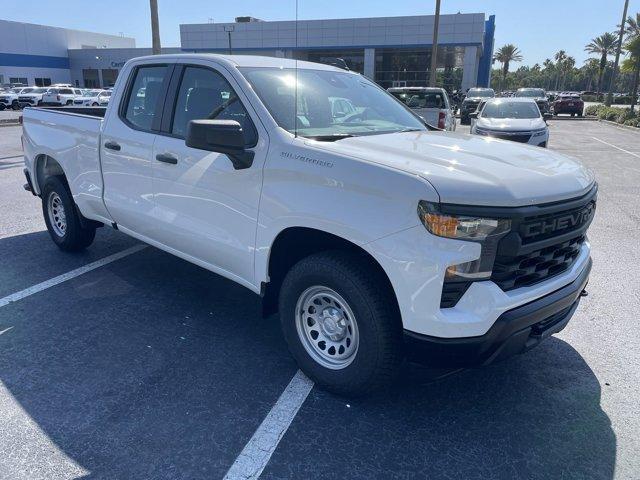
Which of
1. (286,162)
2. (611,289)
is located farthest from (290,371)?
(611,289)

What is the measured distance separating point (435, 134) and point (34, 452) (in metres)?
3.21

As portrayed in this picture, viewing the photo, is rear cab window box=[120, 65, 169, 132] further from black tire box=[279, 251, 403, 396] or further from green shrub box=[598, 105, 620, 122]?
green shrub box=[598, 105, 620, 122]

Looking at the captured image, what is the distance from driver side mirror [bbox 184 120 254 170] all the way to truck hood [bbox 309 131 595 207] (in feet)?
1.53

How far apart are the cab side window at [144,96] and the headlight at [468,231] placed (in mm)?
2593

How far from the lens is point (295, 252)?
338 cm

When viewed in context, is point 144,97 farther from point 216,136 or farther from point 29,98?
point 29,98

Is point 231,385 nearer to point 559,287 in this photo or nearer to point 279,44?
point 559,287

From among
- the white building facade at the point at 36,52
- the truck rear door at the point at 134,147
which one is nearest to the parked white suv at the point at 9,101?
the white building facade at the point at 36,52

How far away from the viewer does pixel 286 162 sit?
10.1 ft

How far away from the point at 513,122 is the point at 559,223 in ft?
39.3

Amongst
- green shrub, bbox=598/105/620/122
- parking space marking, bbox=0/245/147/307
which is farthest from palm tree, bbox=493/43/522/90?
parking space marking, bbox=0/245/147/307

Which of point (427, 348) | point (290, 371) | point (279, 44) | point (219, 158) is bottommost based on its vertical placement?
point (290, 371)

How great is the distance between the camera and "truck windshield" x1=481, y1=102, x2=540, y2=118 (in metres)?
14.8

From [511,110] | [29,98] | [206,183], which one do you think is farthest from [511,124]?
[29,98]
